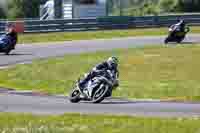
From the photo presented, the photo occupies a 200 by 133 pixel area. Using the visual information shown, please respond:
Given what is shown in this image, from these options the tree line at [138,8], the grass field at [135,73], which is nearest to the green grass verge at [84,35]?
the grass field at [135,73]

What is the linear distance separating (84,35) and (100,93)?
2433 centimetres

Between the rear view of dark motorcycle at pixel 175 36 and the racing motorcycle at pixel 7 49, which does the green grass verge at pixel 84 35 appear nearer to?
the racing motorcycle at pixel 7 49

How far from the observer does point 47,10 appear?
190ft

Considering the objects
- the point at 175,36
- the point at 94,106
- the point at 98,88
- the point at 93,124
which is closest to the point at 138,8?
the point at 175,36

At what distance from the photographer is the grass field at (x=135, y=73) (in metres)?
18.3

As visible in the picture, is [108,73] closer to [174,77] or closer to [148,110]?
[148,110]

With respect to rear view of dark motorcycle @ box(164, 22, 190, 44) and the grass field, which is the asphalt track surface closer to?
the grass field

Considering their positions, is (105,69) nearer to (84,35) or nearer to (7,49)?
(7,49)

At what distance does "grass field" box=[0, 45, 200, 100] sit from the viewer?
60.2ft

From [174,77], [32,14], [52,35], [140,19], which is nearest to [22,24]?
[52,35]

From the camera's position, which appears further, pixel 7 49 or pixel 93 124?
pixel 7 49

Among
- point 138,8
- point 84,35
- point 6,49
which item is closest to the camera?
point 6,49

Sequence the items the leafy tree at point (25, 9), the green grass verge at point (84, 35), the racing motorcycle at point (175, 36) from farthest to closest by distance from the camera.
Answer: the leafy tree at point (25, 9), the green grass verge at point (84, 35), the racing motorcycle at point (175, 36)

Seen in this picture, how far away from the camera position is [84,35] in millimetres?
39812
